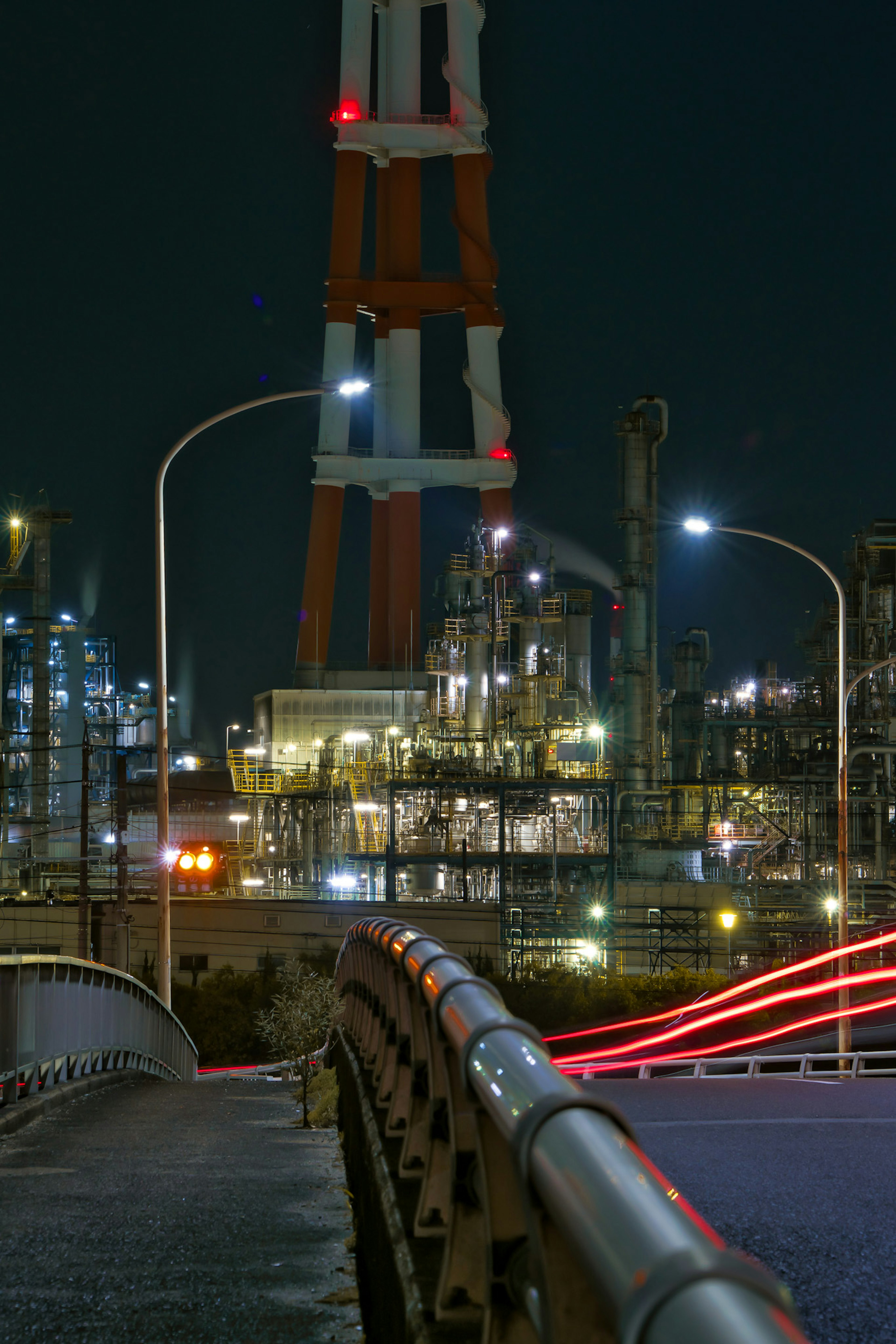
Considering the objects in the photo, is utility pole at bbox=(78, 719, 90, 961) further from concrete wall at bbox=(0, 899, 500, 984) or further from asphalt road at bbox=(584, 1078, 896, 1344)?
concrete wall at bbox=(0, 899, 500, 984)

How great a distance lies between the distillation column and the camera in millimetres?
55188

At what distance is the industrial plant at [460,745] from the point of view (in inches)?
1802

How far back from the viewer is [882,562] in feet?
208

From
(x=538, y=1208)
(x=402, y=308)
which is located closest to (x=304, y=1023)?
(x=538, y=1208)

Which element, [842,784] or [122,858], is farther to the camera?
[122,858]

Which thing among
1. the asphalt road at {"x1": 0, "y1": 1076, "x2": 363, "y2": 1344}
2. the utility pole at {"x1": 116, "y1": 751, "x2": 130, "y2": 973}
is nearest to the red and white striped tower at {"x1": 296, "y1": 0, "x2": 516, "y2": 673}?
the utility pole at {"x1": 116, "y1": 751, "x2": 130, "y2": 973}

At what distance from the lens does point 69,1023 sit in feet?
39.3

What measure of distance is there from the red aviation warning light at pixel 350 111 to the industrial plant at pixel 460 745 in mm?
125

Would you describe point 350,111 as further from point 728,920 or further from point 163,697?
point 163,697

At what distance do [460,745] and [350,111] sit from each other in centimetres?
4028

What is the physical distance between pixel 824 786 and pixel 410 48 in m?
48.6

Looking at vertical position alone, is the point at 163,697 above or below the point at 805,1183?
above

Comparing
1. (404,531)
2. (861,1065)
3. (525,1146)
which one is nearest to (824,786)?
(404,531)

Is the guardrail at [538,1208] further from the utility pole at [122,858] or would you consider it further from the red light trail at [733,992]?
the utility pole at [122,858]
